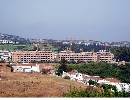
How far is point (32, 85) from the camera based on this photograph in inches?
246

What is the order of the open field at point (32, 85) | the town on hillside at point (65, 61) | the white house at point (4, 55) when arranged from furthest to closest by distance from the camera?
the white house at point (4, 55) < the town on hillside at point (65, 61) < the open field at point (32, 85)

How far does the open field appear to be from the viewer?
6.15 m

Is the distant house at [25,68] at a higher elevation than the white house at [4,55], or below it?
below

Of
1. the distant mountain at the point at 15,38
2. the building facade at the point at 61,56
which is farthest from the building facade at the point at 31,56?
the distant mountain at the point at 15,38

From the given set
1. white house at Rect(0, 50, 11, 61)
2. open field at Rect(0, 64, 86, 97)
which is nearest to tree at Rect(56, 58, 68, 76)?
open field at Rect(0, 64, 86, 97)

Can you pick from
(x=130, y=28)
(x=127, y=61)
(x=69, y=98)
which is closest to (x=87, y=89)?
(x=69, y=98)

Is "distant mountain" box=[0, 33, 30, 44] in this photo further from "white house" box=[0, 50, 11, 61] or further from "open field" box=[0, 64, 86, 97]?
"open field" box=[0, 64, 86, 97]

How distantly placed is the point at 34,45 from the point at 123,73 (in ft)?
4.89

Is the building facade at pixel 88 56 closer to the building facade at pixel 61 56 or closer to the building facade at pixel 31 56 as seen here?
the building facade at pixel 61 56

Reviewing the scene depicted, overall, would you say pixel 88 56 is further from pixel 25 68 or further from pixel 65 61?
pixel 25 68

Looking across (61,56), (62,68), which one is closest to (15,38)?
(61,56)

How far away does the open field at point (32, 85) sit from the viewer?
6.15 metres

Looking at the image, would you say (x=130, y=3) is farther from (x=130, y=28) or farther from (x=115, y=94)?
(x=115, y=94)

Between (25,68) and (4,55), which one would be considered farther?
(4,55)
